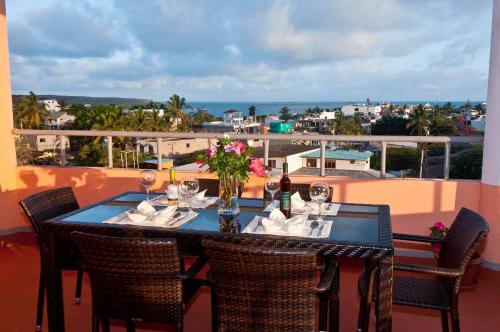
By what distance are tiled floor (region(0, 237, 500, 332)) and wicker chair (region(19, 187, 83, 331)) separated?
0.31m

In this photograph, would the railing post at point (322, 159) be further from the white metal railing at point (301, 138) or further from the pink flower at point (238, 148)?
the pink flower at point (238, 148)

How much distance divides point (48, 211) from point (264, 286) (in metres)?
1.69

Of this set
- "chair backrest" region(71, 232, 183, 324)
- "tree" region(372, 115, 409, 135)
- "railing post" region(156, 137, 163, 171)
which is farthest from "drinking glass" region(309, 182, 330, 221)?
"tree" region(372, 115, 409, 135)

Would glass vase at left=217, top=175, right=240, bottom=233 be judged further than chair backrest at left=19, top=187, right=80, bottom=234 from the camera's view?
No

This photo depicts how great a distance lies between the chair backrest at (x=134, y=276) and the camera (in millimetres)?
1857

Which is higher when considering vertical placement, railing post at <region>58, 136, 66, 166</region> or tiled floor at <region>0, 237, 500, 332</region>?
railing post at <region>58, 136, 66, 166</region>

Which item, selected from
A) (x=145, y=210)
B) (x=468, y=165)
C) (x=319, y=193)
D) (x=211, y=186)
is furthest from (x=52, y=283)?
(x=468, y=165)

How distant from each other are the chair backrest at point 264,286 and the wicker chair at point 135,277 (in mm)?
229

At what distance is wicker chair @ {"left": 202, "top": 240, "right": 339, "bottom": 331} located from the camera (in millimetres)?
1649

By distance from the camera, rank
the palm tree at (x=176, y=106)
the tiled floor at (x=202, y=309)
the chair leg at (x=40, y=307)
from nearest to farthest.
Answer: the chair leg at (x=40, y=307)
the tiled floor at (x=202, y=309)
the palm tree at (x=176, y=106)

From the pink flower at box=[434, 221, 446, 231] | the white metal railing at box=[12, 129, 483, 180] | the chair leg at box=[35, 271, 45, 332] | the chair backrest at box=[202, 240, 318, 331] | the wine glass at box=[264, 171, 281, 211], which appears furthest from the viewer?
the white metal railing at box=[12, 129, 483, 180]

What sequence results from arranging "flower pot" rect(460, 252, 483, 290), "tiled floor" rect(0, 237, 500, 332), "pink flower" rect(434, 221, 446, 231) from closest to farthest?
"tiled floor" rect(0, 237, 500, 332) < "flower pot" rect(460, 252, 483, 290) < "pink flower" rect(434, 221, 446, 231)

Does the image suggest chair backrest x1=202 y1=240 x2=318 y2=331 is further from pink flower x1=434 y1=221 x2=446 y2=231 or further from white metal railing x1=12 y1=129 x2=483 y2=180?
pink flower x1=434 y1=221 x2=446 y2=231

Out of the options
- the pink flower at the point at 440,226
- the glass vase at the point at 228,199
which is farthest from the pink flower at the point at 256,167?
the pink flower at the point at 440,226
